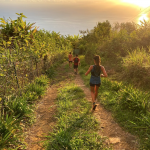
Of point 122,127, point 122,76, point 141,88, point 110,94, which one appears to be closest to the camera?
point 122,127

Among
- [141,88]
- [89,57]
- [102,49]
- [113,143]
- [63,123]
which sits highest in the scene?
[102,49]

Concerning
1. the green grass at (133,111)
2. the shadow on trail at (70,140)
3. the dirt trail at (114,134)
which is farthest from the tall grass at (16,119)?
the green grass at (133,111)

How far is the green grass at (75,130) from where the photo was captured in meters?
3.03

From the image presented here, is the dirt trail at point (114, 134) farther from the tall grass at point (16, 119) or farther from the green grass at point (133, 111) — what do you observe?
the tall grass at point (16, 119)

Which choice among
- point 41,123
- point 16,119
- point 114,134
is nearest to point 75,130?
point 114,134

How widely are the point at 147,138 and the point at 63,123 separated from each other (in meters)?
2.24

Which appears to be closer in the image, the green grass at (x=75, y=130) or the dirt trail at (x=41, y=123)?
the green grass at (x=75, y=130)

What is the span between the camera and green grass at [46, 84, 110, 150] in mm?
3031

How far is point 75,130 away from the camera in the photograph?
3.60 metres

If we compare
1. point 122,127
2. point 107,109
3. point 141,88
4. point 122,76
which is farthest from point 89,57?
point 122,127

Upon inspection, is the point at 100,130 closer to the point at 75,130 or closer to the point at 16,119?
the point at 75,130

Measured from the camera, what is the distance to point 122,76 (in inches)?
328

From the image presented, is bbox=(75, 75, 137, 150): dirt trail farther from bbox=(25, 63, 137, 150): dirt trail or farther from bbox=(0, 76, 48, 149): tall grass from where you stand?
bbox=(0, 76, 48, 149): tall grass

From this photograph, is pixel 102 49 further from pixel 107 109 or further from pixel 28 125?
pixel 28 125
